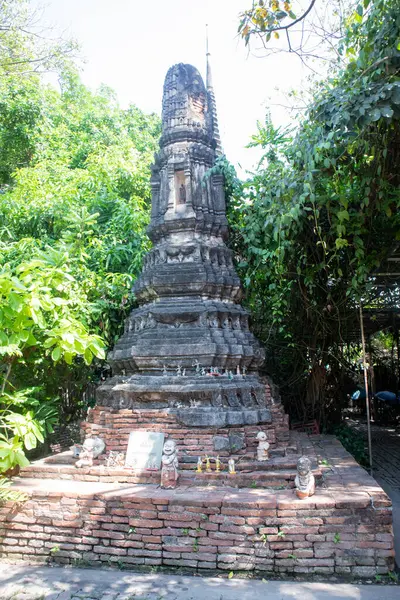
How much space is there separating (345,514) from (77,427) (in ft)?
20.1

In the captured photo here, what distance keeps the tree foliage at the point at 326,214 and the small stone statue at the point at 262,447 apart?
2.22 meters

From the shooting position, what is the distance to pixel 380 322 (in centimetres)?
1317

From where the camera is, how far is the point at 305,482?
4.32 meters

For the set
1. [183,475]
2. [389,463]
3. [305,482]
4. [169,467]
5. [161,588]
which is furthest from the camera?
[389,463]

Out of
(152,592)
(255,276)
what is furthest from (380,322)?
(152,592)

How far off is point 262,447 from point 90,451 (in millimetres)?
2027

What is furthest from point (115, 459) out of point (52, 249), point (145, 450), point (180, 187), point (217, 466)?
point (180, 187)

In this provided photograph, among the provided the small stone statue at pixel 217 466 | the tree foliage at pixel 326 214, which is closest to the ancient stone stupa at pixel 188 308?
the small stone statue at pixel 217 466

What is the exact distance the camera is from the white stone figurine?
5348 mm

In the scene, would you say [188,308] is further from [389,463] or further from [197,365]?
[389,463]

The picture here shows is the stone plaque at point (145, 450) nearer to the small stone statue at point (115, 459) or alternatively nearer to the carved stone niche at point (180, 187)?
the small stone statue at point (115, 459)

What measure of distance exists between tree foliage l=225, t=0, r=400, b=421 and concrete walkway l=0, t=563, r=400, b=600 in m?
3.63

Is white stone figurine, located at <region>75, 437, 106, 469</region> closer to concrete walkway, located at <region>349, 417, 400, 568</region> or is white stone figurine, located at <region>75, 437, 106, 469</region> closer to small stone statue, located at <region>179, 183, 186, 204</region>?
concrete walkway, located at <region>349, 417, 400, 568</region>

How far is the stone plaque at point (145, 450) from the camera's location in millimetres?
5211
